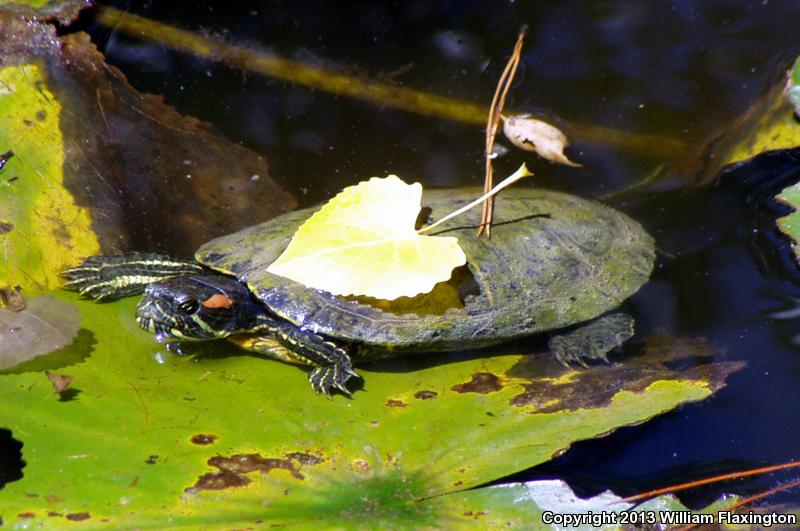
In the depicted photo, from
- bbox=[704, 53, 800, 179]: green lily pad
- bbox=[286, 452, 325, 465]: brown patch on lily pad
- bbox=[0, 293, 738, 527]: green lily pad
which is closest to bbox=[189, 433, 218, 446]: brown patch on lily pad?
bbox=[0, 293, 738, 527]: green lily pad

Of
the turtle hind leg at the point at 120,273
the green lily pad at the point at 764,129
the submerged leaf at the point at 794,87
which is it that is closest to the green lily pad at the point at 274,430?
the turtle hind leg at the point at 120,273

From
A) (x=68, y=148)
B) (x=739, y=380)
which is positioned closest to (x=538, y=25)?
(x=739, y=380)

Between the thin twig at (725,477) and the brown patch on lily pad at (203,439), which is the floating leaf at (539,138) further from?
the brown patch on lily pad at (203,439)

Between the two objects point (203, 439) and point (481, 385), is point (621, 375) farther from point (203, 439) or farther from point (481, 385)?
point (203, 439)

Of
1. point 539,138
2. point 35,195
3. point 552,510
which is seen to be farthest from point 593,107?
point 35,195

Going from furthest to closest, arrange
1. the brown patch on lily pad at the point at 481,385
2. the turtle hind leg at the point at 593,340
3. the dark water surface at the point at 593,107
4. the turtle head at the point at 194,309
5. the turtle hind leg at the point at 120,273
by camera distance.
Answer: the dark water surface at the point at 593,107 → the turtle hind leg at the point at 593,340 → the turtle hind leg at the point at 120,273 → the turtle head at the point at 194,309 → the brown patch on lily pad at the point at 481,385

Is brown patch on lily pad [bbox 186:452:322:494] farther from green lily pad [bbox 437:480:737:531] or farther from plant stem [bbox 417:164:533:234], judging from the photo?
plant stem [bbox 417:164:533:234]
